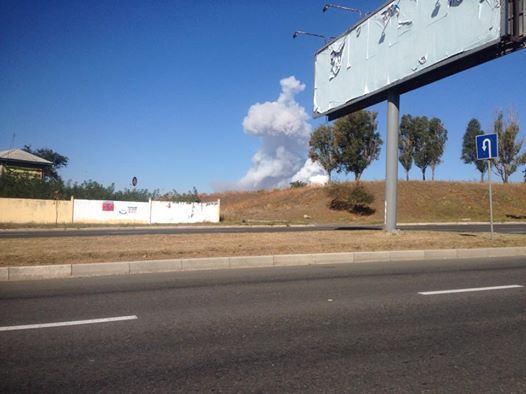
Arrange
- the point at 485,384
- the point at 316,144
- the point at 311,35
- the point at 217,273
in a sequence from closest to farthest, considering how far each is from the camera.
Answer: the point at 485,384 < the point at 217,273 < the point at 311,35 < the point at 316,144

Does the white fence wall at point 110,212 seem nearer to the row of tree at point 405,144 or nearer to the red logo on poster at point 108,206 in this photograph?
the red logo on poster at point 108,206

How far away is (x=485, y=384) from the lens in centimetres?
325

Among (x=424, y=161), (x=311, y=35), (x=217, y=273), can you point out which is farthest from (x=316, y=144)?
(x=217, y=273)

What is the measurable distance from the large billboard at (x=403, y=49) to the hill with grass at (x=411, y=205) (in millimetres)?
16248

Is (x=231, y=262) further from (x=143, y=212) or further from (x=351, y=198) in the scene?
(x=351, y=198)

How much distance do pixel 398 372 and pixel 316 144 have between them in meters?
49.9

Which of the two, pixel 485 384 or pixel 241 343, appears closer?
pixel 485 384

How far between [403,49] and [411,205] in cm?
2705

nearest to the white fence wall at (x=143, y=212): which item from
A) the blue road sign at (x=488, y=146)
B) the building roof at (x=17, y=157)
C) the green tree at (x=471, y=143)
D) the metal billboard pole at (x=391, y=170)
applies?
the building roof at (x=17, y=157)

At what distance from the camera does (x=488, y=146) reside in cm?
1378

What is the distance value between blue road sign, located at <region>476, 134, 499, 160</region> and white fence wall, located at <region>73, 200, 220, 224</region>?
24.1 metres

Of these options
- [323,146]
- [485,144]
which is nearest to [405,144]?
[323,146]

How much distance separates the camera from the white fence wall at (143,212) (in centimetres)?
3238

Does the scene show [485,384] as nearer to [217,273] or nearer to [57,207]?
[217,273]
